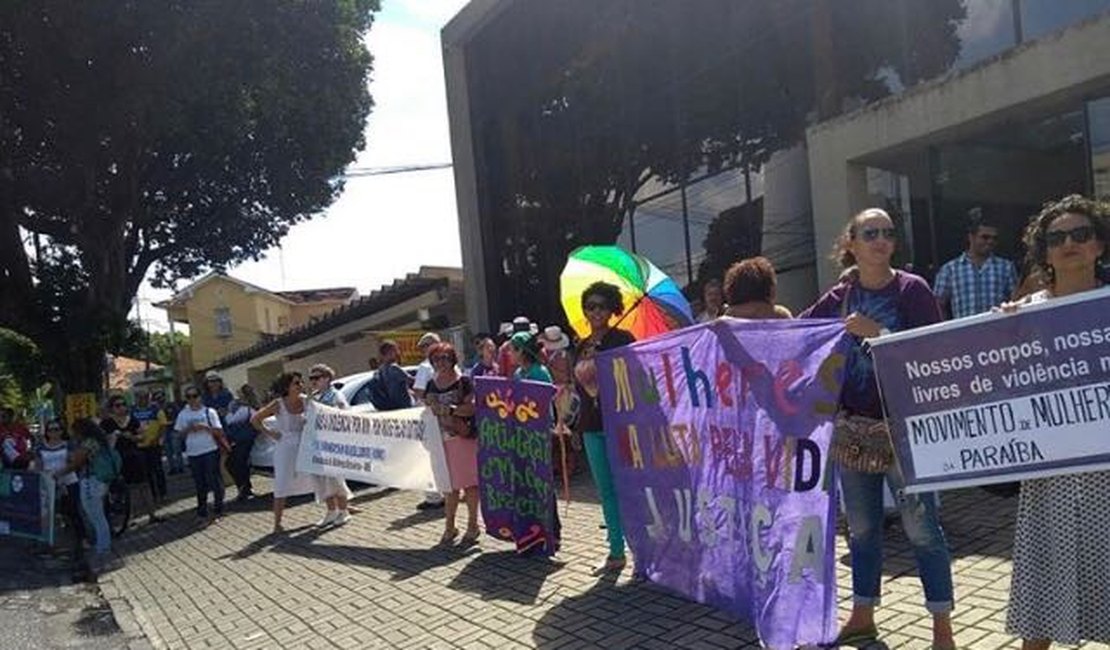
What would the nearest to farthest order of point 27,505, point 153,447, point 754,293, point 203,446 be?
point 754,293 → point 27,505 → point 203,446 → point 153,447

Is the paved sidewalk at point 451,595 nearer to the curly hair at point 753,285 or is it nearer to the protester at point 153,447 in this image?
the curly hair at point 753,285

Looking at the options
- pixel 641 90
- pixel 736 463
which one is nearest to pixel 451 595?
pixel 736 463

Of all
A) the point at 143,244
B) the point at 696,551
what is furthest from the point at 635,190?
the point at 143,244

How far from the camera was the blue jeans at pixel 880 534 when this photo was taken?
353 centimetres

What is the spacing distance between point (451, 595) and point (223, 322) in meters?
52.0

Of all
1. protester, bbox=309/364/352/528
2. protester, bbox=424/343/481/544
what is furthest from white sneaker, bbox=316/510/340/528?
protester, bbox=424/343/481/544

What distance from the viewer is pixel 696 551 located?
4500 mm

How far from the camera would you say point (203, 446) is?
1056 centimetres

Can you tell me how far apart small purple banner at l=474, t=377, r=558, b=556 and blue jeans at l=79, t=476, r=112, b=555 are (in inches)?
203

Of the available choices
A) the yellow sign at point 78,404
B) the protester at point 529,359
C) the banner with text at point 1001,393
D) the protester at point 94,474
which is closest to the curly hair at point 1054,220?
the banner with text at point 1001,393

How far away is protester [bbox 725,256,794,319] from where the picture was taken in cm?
418

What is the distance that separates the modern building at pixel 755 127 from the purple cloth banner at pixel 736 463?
5.02 metres

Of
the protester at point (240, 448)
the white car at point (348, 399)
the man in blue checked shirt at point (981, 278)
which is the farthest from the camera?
the protester at point (240, 448)

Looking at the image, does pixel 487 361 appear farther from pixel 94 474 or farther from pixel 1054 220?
pixel 1054 220
